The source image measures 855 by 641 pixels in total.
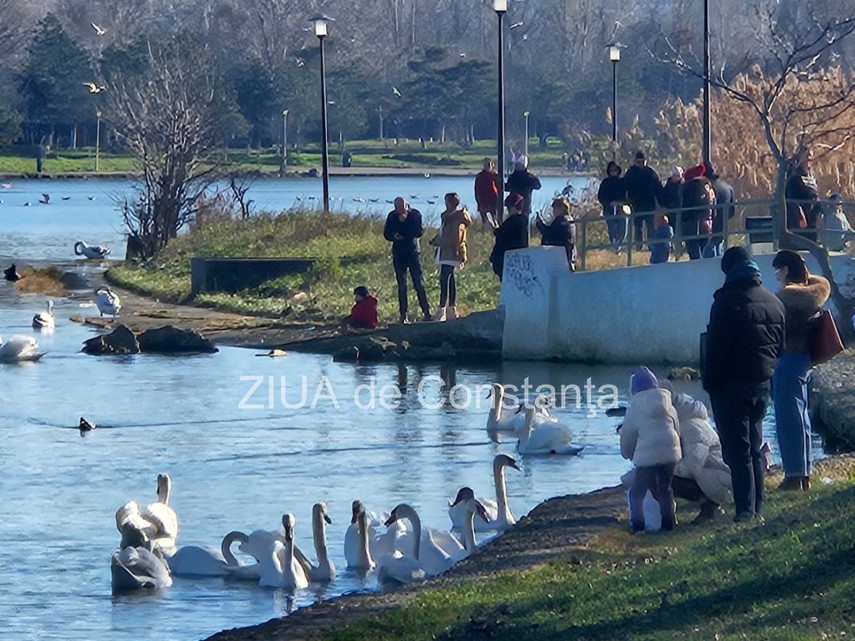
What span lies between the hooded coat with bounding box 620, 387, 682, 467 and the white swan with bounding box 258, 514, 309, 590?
2558 mm

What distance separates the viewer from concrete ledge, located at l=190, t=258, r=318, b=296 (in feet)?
103

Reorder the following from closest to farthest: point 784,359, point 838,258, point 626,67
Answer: point 784,359 < point 838,258 < point 626,67

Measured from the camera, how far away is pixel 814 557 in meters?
9.38

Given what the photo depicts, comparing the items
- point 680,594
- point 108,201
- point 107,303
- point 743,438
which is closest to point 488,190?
point 107,303

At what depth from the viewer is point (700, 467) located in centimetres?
1218

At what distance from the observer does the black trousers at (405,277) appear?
81.5 feet

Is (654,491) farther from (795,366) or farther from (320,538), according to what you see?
(320,538)

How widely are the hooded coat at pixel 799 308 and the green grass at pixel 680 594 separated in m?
1.07

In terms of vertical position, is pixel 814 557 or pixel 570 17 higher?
pixel 570 17

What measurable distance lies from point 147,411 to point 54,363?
14.9ft

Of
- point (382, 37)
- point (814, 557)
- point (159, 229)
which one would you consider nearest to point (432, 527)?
point (814, 557)

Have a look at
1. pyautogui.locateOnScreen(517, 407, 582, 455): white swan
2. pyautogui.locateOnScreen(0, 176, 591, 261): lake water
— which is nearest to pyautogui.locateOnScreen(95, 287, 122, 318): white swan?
pyautogui.locateOnScreen(0, 176, 591, 261): lake water

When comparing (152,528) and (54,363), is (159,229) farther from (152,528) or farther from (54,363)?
(152,528)

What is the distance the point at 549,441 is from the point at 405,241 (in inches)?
300
